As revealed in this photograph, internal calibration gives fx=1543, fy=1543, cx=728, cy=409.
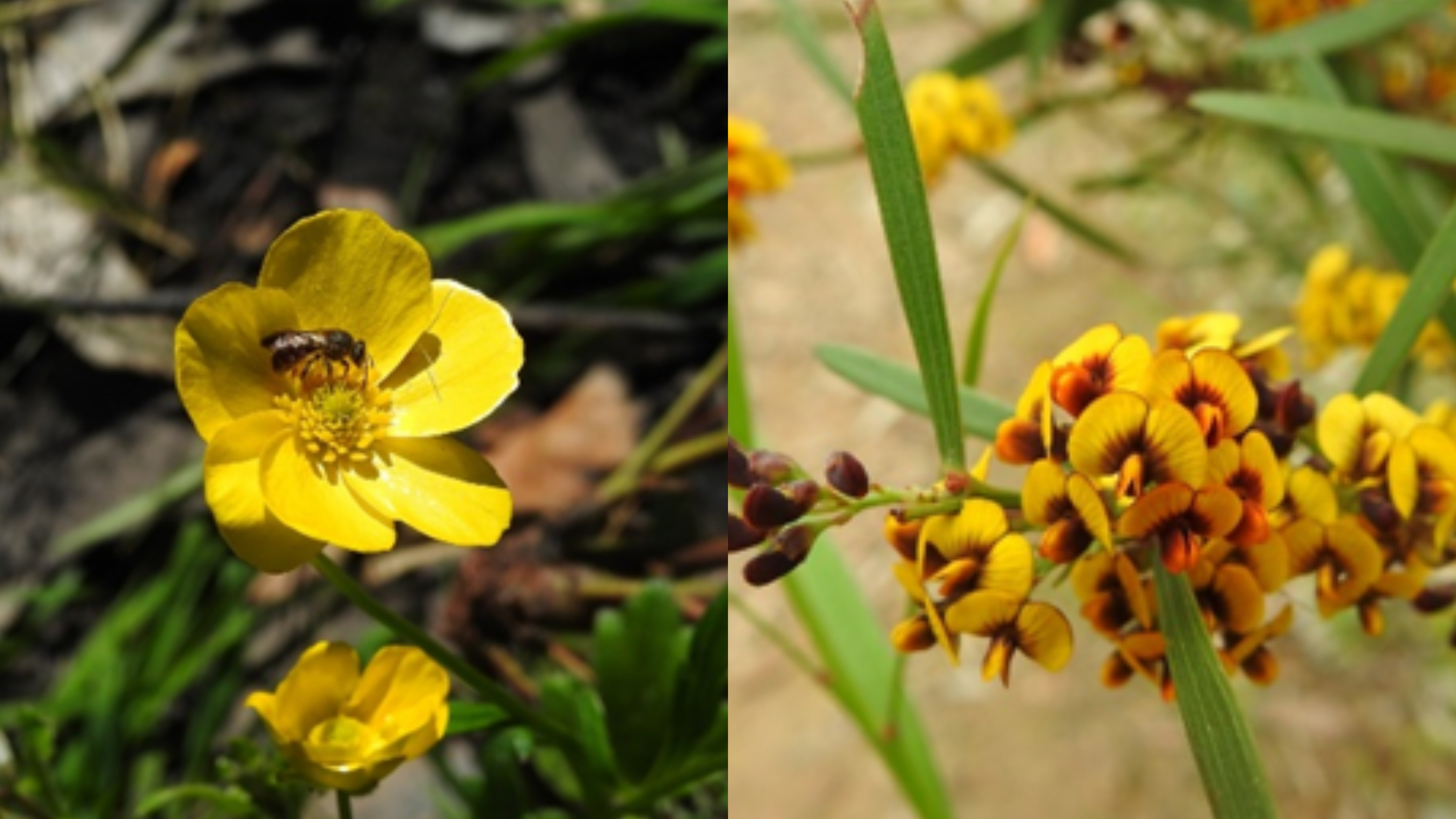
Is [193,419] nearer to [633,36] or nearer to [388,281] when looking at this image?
[388,281]

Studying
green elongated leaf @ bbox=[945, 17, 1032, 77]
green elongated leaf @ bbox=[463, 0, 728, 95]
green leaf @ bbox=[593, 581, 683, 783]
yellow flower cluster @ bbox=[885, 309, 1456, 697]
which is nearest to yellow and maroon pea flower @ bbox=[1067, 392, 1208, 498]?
yellow flower cluster @ bbox=[885, 309, 1456, 697]

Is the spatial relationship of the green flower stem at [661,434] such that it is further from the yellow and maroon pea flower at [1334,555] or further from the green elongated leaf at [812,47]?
the yellow and maroon pea flower at [1334,555]

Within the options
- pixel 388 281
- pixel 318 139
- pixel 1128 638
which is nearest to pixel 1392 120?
pixel 1128 638

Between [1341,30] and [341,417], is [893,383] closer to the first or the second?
[341,417]

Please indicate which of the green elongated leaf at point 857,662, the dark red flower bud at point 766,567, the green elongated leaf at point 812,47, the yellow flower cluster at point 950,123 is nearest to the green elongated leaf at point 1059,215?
the yellow flower cluster at point 950,123

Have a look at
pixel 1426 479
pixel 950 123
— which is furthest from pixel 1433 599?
pixel 950 123
